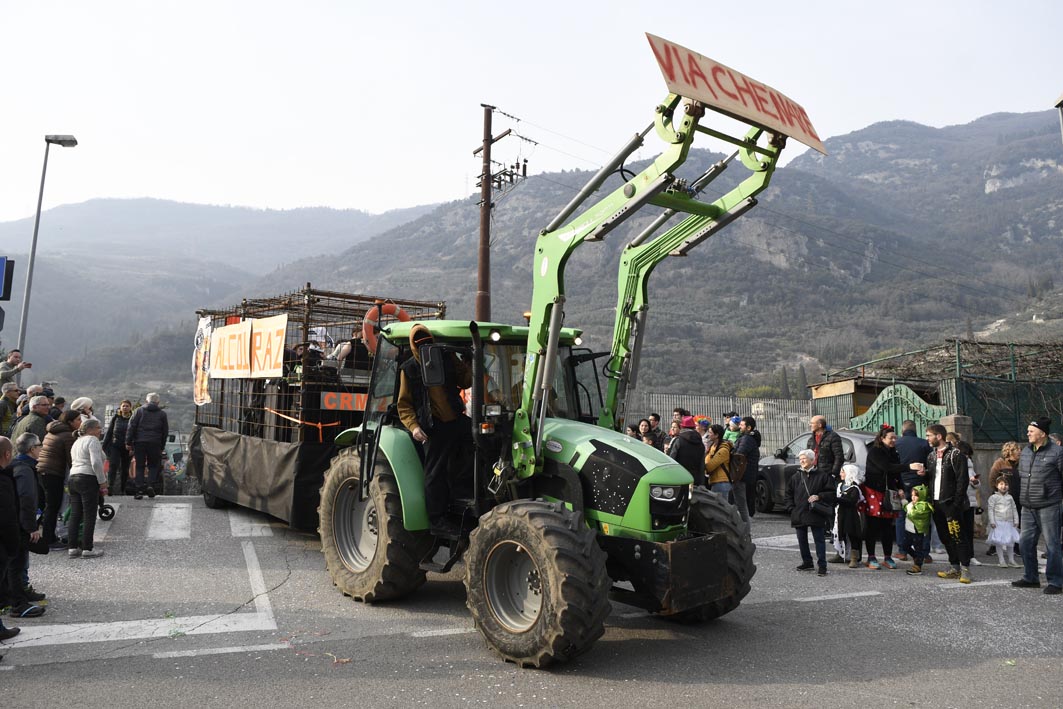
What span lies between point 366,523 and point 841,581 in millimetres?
5220

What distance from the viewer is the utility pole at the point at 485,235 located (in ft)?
56.0

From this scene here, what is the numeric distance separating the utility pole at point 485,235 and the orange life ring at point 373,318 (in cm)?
651

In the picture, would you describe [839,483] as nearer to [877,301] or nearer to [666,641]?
[666,641]

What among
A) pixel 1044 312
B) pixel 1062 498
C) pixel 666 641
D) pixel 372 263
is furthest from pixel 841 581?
pixel 372 263

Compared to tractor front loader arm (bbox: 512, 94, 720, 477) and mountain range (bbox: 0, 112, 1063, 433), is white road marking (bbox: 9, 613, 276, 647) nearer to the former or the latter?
tractor front loader arm (bbox: 512, 94, 720, 477)

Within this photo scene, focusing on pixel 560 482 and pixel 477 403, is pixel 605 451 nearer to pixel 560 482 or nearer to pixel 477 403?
pixel 560 482

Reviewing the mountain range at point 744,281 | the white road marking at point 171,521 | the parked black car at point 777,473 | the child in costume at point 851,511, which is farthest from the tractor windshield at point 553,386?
the mountain range at point 744,281

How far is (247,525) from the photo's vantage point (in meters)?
10.5

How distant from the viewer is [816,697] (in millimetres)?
4656

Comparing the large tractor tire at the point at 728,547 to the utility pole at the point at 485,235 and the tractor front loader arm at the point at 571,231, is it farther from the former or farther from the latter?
the utility pole at the point at 485,235

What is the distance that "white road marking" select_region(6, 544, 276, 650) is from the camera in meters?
5.61

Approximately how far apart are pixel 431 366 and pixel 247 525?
6316 millimetres

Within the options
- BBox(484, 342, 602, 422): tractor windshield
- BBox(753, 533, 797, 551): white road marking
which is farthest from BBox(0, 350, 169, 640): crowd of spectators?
BBox(753, 533, 797, 551): white road marking

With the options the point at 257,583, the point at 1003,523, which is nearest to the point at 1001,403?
the point at 1003,523
